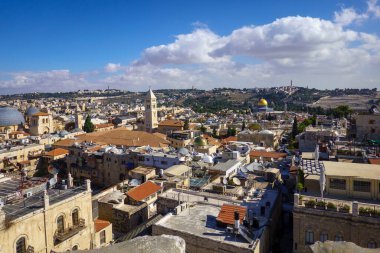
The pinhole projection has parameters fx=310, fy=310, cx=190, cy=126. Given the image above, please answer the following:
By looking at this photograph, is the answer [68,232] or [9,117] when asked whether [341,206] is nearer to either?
[68,232]

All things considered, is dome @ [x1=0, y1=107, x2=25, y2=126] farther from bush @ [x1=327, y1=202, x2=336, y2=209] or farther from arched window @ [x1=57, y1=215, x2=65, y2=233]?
bush @ [x1=327, y1=202, x2=336, y2=209]

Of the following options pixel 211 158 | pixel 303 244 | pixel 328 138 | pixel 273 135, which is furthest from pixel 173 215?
pixel 273 135

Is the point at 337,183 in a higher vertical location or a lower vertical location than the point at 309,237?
higher

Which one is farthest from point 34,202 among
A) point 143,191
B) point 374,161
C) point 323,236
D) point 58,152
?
point 58,152

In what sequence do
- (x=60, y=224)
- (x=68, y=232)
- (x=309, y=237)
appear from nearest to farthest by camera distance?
1. (x=309, y=237)
2. (x=60, y=224)
3. (x=68, y=232)

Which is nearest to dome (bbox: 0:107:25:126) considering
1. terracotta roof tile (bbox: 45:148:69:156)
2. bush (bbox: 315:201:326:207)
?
terracotta roof tile (bbox: 45:148:69:156)

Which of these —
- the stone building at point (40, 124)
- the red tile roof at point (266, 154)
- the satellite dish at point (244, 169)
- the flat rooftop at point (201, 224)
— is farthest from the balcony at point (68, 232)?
the stone building at point (40, 124)

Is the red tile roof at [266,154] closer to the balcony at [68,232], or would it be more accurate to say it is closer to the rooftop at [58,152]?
the rooftop at [58,152]

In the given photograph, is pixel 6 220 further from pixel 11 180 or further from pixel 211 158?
pixel 211 158
